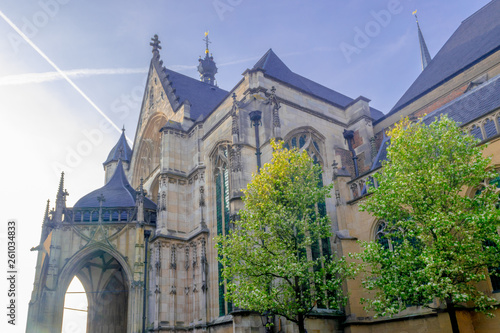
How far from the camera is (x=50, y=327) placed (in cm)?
1897

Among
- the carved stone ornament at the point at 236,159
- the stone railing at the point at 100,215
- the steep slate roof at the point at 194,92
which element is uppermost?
the steep slate roof at the point at 194,92

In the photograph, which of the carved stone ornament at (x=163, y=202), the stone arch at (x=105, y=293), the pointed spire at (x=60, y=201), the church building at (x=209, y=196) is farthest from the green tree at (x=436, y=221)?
the stone arch at (x=105, y=293)

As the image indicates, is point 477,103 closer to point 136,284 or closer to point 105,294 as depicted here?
point 136,284

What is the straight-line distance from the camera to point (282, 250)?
531 inches

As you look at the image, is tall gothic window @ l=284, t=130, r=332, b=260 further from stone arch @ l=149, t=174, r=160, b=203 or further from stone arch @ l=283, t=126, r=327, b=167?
stone arch @ l=149, t=174, r=160, b=203

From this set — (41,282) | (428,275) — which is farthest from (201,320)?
(428,275)

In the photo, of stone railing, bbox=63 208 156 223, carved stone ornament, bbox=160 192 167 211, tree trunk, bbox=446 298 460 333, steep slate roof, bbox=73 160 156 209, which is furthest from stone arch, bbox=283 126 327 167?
tree trunk, bbox=446 298 460 333

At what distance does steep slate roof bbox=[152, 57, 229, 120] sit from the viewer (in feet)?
95.2

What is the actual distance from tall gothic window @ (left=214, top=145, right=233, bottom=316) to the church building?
0.20 feet

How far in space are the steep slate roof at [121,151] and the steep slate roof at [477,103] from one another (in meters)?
24.0

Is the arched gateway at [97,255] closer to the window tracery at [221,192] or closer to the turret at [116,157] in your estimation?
the window tracery at [221,192]

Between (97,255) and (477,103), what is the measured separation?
60.9 ft

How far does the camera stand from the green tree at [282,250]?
12.4 metres

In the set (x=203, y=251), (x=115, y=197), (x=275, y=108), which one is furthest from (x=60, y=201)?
(x=275, y=108)
